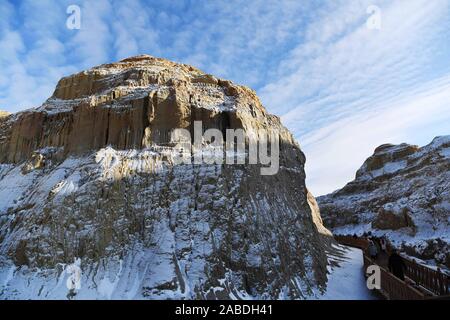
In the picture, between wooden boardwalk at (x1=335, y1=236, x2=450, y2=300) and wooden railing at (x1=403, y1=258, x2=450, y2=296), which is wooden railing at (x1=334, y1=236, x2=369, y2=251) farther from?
wooden railing at (x1=403, y1=258, x2=450, y2=296)

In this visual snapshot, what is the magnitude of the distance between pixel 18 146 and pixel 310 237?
21455 mm

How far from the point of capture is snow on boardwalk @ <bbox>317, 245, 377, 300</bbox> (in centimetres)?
2309

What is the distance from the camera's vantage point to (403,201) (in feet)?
218

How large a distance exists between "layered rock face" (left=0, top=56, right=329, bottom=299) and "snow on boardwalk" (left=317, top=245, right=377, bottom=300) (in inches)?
35.8

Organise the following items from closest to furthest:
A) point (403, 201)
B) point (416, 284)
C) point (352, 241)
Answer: point (416, 284) → point (352, 241) → point (403, 201)

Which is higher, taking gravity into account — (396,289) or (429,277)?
(429,277)

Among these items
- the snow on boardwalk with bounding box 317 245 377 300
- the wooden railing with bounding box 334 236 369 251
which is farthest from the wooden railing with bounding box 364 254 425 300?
the wooden railing with bounding box 334 236 369 251

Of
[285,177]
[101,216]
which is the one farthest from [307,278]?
[101,216]

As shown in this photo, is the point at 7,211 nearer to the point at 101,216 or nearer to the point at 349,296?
the point at 101,216

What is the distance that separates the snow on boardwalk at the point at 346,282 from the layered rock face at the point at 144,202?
2.99ft

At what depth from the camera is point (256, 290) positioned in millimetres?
21047

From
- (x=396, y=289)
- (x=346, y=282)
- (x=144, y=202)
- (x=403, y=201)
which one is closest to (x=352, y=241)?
(x=346, y=282)

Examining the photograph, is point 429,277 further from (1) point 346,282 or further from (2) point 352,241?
(2) point 352,241

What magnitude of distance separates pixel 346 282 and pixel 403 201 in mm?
45601
